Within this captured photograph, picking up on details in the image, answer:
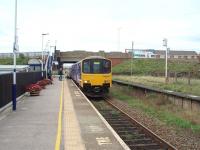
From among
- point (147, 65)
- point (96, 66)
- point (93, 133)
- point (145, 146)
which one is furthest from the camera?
point (147, 65)

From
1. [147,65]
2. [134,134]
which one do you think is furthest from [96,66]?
[147,65]

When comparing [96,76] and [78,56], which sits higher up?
[78,56]

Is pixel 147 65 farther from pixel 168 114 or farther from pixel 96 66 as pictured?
pixel 168 114

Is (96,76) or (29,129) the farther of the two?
(96,76)

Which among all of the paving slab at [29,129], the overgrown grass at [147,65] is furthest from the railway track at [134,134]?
the overgrown grass at [147,65]

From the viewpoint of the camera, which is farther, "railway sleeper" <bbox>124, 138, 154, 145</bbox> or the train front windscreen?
the train front windscreen

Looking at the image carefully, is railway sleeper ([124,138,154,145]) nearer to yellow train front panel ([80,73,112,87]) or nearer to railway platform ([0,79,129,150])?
railway platform ([0,79,129,150])

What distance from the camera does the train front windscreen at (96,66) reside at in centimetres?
3259

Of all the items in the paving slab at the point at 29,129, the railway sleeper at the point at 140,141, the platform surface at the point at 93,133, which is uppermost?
the paving slab at the point at 29,129

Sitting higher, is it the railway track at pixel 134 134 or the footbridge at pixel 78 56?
the footbridge at pixel 78 56

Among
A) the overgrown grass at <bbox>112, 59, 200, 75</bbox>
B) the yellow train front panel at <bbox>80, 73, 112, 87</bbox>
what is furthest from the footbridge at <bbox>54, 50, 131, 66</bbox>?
the yellow train front panel at <bbox>80, 73, 112, 87</bbox>

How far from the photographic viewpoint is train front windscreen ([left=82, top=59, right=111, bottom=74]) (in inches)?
1283

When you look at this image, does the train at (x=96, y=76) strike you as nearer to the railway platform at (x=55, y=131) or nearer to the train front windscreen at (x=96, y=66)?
the train front windscreen at (x=96, y=66)

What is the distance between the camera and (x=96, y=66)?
32.8 meters
